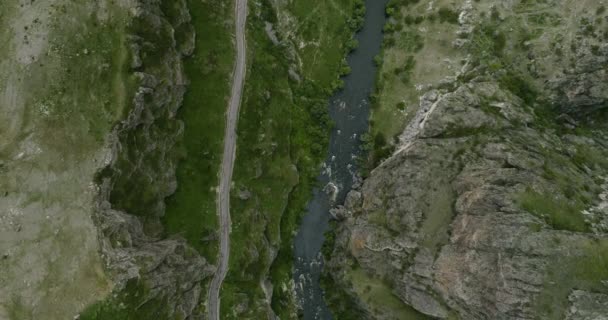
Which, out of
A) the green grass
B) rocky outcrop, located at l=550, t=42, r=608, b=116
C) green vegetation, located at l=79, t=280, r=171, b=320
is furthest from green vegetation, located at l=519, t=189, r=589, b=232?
green vegetation, located at l=79, t=280, r=171, b=320

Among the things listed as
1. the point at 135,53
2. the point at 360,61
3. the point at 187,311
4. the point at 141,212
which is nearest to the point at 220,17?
the point at 135,53

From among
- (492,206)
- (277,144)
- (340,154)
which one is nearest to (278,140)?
(277,144)

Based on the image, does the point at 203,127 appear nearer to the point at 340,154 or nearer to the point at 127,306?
the point at 340,154

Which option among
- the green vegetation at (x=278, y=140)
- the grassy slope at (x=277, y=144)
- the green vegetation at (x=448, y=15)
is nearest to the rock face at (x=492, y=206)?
the green vegetation at (x=448, y=15)

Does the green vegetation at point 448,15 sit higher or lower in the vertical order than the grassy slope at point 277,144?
higher

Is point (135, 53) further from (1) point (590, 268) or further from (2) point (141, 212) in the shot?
(1) point (590, 268)

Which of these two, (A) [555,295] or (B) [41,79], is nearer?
(A) [555,295]

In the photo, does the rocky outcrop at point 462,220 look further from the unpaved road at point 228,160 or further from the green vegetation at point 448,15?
the unpaved road at point 228,160
